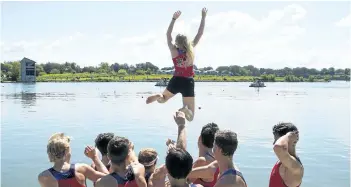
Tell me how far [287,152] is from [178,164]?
133 centimetres

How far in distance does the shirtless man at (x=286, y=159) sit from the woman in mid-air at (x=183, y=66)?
8.08 ft

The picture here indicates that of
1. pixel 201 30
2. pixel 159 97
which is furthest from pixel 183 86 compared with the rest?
pixel 201 30

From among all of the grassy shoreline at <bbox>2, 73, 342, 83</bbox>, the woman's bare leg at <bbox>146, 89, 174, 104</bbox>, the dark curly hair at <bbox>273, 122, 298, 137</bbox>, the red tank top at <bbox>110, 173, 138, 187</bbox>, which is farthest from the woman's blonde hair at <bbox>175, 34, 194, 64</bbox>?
the grassy shoreline at <bbox>2, 73, 342, 83</bbox>

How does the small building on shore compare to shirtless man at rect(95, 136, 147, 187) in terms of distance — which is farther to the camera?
the small building on shore

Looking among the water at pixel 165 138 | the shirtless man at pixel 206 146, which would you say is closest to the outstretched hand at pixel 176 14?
the shirtless man at pixel 206 146

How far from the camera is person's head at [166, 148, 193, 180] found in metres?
3.67

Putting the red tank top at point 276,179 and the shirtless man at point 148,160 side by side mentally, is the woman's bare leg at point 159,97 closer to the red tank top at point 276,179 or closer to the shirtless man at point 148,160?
the shirtless man at point 148,160

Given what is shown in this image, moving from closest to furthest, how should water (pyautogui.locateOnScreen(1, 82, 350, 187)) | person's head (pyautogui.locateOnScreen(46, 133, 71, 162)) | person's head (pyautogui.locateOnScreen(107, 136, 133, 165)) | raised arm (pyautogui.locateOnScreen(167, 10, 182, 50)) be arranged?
1. person's head (pyautogui.locateOnScreen(107, 136, 133, 165))
2. person's head (pyautogui.locateOnScreen(46, 133, 71, 162))
3. raised arm (pyautogui.locateOnScreen(167, 10, 182, 50))
4. water (pyautogui.locateOnScreen(1, 82, 350, 187))

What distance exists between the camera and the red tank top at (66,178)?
15.5 feet

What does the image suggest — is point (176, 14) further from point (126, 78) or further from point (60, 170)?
point (126, 78)

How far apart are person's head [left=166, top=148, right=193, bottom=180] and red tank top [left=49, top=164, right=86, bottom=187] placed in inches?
62.1

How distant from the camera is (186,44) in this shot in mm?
7270

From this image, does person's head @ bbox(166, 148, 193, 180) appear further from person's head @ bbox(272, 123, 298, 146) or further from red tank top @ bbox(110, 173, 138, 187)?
person's head @ bbox(272, 123, 298, 146)

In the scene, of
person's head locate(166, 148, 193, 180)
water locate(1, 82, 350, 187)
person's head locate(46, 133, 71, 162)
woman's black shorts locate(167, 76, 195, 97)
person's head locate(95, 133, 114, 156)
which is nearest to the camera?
person's head locate(166, 148, 193, 180)
